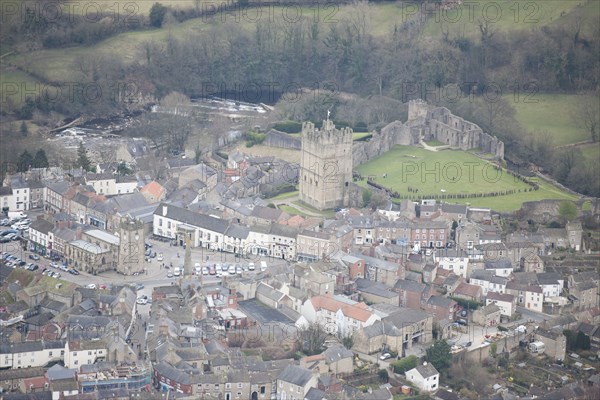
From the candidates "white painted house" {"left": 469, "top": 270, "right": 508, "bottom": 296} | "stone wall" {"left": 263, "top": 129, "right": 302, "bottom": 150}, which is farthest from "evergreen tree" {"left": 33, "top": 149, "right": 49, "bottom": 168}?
"white painted house" {"left": 469, "top": 270, "right": 508, "bottom": 296}

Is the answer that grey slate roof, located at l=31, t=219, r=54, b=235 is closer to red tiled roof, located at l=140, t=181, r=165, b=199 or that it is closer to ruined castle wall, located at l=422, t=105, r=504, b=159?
red tiled roof, located at l=140, t=181, r=165, b=199

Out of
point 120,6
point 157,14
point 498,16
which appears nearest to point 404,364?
point 498,16

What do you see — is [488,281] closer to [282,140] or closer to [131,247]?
[131,247]

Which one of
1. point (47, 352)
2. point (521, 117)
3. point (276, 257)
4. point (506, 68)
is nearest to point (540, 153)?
point (521, 117)

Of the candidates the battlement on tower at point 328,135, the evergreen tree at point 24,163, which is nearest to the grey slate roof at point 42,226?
the evergreen tree at point 24,163

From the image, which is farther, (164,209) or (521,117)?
(521,117)

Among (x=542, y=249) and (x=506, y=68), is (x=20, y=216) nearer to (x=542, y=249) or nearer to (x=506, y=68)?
(x=542, y=249)

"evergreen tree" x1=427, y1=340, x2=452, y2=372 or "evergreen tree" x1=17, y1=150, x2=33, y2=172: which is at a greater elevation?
"evergreen tree" x1=17, y1=150, x2=33, y2=172
